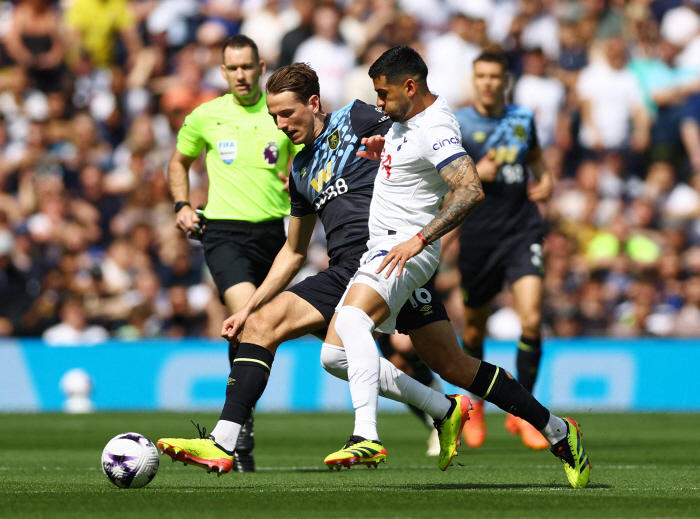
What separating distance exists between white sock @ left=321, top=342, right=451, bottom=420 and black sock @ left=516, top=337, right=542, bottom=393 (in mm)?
3348

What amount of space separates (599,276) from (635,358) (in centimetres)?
154

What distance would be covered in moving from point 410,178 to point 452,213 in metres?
0.49

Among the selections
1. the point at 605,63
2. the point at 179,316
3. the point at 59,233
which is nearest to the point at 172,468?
the point at 179,316

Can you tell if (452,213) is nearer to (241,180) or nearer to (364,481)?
(364,481)

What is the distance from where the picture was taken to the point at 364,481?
22.1ft

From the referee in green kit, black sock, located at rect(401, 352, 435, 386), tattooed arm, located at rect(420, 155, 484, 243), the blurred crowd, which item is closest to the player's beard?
tattooed arm, located at rect(420, 155, 484, 243)

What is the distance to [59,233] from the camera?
1683 cm

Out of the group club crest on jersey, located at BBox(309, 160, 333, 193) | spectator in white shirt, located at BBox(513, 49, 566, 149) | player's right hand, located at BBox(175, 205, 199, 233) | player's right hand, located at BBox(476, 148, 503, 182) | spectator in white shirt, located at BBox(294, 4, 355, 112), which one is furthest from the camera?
spectator in white shirt, located at BBox(294, 4, 355, 112)

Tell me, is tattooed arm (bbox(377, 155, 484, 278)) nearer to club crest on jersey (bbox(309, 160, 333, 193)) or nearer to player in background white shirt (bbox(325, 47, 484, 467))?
player in background white shirt (bbox(325, 47, 484, 467))

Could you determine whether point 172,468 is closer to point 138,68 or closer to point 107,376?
point 107,376

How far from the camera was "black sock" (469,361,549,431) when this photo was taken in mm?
6188

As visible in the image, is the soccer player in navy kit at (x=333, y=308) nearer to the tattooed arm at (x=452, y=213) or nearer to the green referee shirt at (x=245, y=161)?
the tattooed arm at (x=452, y=213)

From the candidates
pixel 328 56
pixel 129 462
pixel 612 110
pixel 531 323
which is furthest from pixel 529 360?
pixel 328 56

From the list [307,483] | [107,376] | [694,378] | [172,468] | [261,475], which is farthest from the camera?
[107,376]
